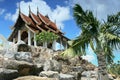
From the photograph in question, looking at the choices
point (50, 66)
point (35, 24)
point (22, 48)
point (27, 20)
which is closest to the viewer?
point (50, 66)

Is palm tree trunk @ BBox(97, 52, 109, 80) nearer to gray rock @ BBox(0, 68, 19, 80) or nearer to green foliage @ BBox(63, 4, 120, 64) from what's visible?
green foliage @ BBox(63, 4, 120, 64)

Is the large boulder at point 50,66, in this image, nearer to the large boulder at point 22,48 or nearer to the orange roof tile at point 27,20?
the large boulder at point 22,48

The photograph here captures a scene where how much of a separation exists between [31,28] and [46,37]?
2271 mm

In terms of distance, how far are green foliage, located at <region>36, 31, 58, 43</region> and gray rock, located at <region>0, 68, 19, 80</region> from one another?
20562 mm

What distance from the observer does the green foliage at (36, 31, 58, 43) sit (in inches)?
1455

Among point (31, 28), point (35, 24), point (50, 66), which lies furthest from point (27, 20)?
point (50, 66)

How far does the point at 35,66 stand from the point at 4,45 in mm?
5976


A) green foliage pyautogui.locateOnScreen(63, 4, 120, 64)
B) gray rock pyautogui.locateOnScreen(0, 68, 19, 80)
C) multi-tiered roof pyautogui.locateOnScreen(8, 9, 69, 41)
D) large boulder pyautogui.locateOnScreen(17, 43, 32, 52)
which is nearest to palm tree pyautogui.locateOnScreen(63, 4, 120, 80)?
green foliage pyautogui.locateOnScreen(63, 4, 120, 64)

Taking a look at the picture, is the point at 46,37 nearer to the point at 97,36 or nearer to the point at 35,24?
the point at 35,24

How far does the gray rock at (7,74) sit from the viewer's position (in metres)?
15.6

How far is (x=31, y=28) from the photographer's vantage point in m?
38.3

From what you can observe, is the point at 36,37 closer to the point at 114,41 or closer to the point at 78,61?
the point at 78,61

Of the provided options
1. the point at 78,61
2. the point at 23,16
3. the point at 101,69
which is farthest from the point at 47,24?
the point at 101,69

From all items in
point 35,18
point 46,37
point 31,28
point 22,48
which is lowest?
point 22,48
